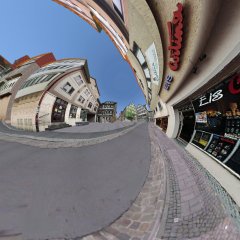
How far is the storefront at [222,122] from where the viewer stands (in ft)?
13.4

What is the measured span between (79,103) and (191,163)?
16.4 meters

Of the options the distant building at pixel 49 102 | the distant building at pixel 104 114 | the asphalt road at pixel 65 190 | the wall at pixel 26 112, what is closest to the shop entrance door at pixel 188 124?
the asphalt road at pixel 65 190

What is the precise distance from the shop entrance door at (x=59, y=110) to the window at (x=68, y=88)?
153cm

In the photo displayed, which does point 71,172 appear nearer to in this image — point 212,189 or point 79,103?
point 212,189

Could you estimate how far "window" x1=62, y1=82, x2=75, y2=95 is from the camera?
15.3 meters

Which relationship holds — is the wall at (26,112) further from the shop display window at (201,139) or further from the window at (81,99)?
the shop display window at (201,139)

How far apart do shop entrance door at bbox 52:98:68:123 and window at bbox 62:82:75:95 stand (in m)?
1.53

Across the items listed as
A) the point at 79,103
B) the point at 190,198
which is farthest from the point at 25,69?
the point at 190,198

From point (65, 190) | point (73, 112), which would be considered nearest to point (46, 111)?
point (73, 112)

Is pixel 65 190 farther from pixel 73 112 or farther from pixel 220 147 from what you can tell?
pixel 73 112

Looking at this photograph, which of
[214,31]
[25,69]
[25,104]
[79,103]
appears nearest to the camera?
[214,31]

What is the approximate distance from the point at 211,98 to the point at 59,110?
14008 mm

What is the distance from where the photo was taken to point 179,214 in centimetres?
267

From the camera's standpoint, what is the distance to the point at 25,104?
13.5 meters
